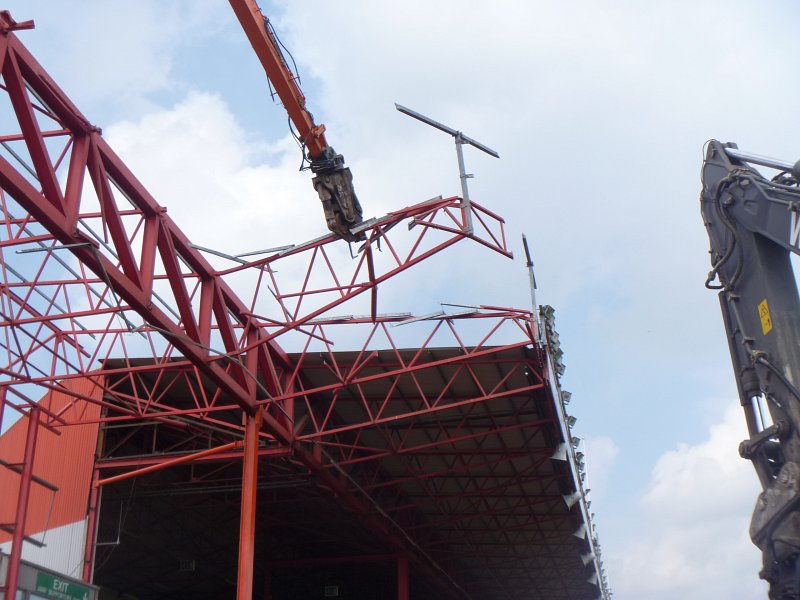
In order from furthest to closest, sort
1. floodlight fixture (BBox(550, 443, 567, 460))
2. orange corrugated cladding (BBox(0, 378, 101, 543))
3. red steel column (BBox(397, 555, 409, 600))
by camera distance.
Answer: red steel column (BBox(397, 555, 409, 600)) < floodlight fixture (BBox(550, 443, 567, 460)) < orange corrugated cladding (BBox(0, 378, 101, 543))

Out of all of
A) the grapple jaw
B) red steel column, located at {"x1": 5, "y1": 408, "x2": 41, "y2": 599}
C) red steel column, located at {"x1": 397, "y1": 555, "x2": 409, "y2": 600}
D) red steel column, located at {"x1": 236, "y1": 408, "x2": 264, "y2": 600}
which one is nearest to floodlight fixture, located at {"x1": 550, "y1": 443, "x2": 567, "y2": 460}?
red steel column, located at {"x1": 397, "y1": 555, "x2": 409, "y2": 600}

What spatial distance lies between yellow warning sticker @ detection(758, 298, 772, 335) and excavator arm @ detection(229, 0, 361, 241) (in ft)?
37.3

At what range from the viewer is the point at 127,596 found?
49.8 meters

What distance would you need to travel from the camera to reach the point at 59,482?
2845 centimetres

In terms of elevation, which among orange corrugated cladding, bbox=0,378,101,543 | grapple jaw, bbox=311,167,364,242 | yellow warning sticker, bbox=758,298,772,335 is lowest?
yellow warning sticker, bbox=758,298,772,335

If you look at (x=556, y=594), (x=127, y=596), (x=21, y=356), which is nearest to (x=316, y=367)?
(x=21, y=356)

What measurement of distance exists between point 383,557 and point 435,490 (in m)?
6.58

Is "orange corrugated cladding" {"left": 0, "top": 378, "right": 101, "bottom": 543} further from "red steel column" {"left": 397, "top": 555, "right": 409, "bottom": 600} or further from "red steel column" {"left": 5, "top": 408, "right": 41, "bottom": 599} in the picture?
"red steel column" {"left": 397, "top": 555, "right": 409, "bottom": 600}

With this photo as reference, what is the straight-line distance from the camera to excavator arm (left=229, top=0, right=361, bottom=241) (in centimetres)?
2070

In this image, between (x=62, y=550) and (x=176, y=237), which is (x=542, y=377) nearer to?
(x=176, y=237)

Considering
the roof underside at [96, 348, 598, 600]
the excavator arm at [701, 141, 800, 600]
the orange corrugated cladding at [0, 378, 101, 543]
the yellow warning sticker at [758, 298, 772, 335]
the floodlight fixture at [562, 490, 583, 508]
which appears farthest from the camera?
the floodlight fixture at [562, 490, 583, 508]

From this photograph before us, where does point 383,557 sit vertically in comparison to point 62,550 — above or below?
above

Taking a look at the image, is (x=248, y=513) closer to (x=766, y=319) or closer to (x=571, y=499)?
(x=766, y=319)

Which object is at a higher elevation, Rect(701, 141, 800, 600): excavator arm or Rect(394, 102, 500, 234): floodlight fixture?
Rect(394, 102, 500, 234): floodlight fixture
